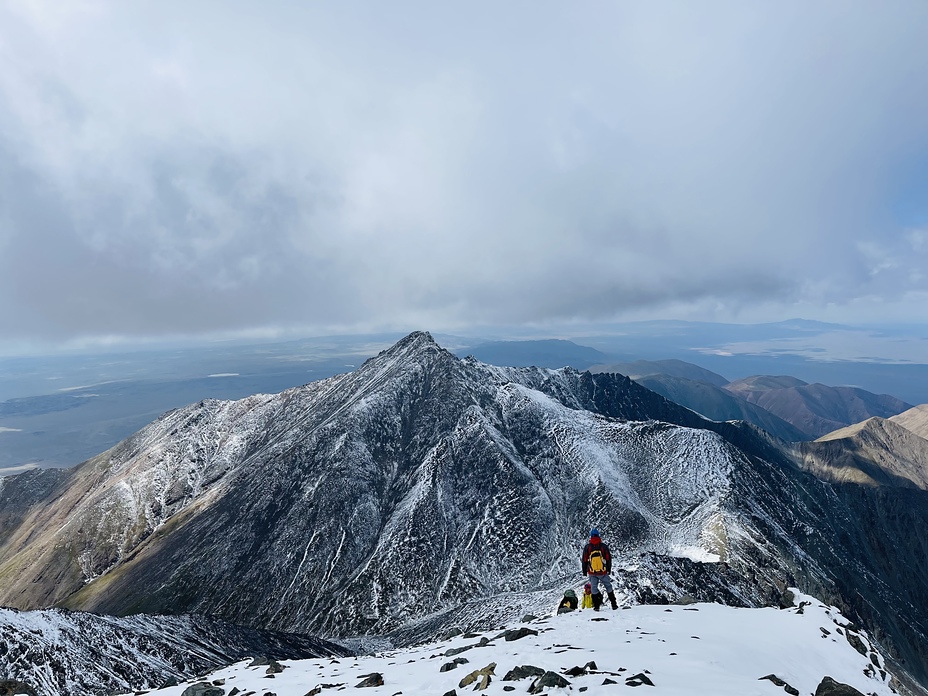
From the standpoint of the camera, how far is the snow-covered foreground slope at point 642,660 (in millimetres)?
17797

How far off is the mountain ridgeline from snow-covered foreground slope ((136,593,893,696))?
32.8m

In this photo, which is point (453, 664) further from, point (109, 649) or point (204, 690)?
point (109, 649)

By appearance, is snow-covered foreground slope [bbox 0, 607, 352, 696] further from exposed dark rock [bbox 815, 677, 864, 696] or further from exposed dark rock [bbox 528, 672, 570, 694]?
exposed dark rock [bbox 815, 677, 864, 696]

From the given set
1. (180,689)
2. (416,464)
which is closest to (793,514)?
(416,464)

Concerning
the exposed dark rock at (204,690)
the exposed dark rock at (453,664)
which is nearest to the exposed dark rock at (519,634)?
the exposed dark rock at (453,664)

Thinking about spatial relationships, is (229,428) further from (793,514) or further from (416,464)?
(793,514)

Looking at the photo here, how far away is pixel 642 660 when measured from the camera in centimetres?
1991

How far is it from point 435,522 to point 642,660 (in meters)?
95.7

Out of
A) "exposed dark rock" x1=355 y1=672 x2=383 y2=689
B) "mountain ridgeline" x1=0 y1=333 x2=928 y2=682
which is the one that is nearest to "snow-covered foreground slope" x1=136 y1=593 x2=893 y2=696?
"exposed dark rock" x1=355 y1=672 x2=383 y2=689

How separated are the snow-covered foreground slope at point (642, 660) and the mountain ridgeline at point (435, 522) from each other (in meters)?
32.8

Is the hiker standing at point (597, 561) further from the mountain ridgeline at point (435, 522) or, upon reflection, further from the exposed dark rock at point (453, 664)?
the mountain ridgeline at point (435, 522)

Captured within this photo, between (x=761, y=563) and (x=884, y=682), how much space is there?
7525 centimetres

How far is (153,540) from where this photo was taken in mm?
123812

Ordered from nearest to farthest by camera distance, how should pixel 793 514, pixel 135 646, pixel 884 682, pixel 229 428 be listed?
pixel 884 682
pixel 135 646
pixel 793 514
pixel 229 428
